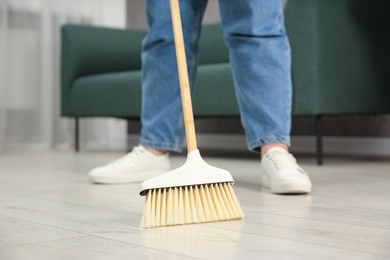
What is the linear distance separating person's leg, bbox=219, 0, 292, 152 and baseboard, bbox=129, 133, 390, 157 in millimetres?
1316

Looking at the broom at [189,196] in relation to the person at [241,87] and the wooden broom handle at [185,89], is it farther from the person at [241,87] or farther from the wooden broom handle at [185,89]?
the person at [241,87]

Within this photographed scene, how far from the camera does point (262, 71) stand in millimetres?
1420

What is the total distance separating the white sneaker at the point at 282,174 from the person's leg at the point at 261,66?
1.6 inches

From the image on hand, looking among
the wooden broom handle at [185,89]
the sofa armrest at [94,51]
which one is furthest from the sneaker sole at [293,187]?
the sofa armrest at [94,51]

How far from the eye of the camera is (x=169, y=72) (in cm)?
153

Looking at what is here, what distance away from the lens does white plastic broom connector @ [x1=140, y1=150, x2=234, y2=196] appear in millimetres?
921

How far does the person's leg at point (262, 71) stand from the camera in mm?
1399

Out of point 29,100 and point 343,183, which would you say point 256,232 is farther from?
point 29,100

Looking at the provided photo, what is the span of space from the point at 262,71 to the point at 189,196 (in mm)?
545

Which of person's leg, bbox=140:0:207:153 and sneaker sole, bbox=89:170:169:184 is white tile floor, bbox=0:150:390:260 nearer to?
sneaker sole, bbox=89:170:169:184

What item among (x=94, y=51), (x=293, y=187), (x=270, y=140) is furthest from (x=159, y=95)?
(x=94, y=51)

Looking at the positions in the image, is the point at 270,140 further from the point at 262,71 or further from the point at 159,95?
the point at 159,95

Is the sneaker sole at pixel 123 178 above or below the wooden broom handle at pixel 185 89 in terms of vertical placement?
below

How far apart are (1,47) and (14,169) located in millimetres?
1534
